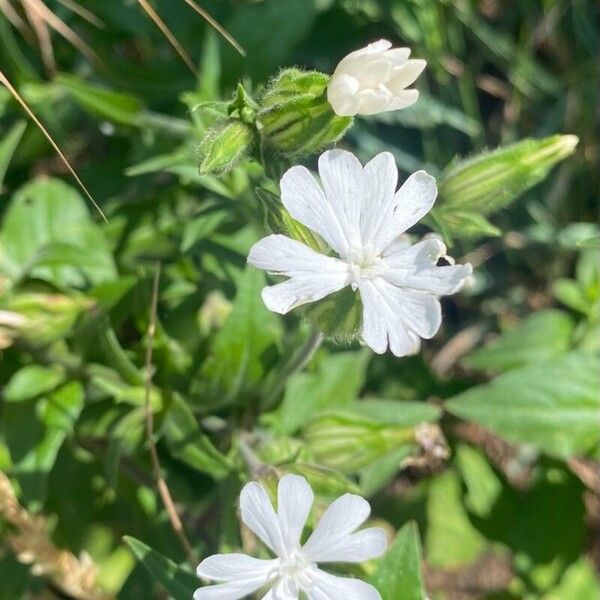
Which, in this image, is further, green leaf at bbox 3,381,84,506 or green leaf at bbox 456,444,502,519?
green leaf at bbox 456,444,502,519

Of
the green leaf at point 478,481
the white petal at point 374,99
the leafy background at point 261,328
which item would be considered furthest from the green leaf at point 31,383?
the green leaf at point 478,481

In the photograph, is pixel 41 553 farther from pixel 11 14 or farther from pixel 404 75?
pixel 11 14

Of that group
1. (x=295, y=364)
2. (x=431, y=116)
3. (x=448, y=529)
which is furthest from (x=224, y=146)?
(x=448, y=529)

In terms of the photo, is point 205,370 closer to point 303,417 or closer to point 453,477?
point 303,417

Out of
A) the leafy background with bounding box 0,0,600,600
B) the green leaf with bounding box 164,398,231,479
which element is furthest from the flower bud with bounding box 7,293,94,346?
the green leaf with bounding box 164,398,231,479

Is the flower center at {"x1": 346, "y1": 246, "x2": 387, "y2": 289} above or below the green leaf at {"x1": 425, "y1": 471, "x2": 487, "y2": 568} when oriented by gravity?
above

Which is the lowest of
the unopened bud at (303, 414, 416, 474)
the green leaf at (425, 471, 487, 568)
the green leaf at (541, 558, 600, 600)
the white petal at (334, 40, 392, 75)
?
the green leaf at (541, 558, 600, 600)

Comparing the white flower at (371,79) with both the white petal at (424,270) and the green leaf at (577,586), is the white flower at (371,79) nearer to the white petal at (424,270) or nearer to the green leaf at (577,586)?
the white petal at (424,270)

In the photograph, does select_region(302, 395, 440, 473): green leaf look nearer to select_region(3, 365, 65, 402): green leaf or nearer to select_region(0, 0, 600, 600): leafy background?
select_region(0, 0, 600, 600): leafy background
